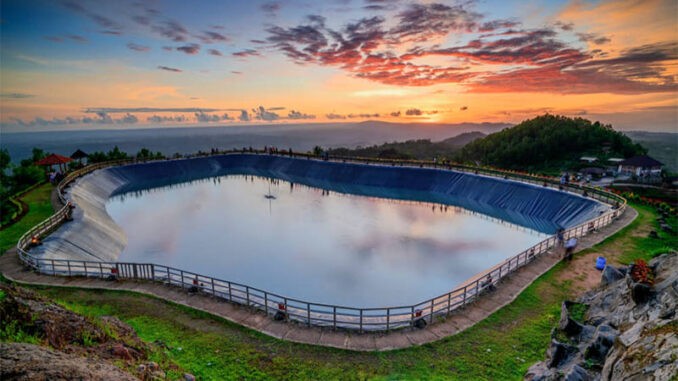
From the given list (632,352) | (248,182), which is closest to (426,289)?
(632,352)

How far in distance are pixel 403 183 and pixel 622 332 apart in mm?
54035

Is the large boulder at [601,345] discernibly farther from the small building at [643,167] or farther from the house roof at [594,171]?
the small building at [643,167]

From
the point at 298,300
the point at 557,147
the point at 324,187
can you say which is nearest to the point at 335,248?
the point at 298,300

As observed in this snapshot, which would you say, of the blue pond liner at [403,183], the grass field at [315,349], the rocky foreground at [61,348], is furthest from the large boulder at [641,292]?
the blue pond liner at [403,183]

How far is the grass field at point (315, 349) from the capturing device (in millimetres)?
13445

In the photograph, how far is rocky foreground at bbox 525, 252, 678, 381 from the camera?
26.0 feet

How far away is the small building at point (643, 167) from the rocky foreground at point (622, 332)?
64.7 meters

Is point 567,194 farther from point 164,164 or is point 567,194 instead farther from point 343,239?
point 164,164

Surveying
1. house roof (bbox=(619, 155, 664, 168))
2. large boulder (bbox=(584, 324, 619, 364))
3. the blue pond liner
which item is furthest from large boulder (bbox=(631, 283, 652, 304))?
house roof (bbox=(619, 155, 664, 168))

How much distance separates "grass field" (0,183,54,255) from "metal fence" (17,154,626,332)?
2.01 meters

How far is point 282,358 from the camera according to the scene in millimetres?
14391

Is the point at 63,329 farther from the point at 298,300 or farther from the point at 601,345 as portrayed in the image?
the point at 601,345

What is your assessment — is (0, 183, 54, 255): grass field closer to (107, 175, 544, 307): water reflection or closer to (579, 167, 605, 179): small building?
(107, 175, 544, 307): water reflection

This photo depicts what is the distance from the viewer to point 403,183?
64.7m
